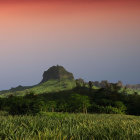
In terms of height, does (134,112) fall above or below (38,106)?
below

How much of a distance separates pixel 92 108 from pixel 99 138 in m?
69.7

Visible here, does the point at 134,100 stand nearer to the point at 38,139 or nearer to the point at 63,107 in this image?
the point at 63,107

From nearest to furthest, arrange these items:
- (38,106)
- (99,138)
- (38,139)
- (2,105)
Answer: (38,139) → (99,138) → (38,106) → (2,105)

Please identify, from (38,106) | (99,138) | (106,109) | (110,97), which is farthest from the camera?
(110,97)

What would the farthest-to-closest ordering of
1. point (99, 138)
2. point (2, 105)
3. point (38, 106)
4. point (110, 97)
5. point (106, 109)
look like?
point (110, 97) → point (2, 105) → point (106, 109) → point (38, 106) → point (99, 138)

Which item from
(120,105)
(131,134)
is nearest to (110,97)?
(120,105)

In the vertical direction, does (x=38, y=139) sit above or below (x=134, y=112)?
above

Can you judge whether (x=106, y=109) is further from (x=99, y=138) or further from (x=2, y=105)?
(x=99, y=138)

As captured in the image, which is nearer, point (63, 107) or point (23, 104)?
point (23, 104)

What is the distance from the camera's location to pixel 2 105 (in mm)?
78688

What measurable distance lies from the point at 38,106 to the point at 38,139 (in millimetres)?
48861

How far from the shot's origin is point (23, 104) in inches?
2345

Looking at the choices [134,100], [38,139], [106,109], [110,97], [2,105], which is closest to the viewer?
[38,139]

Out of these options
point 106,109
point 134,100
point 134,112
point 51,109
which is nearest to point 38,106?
point 51,109
